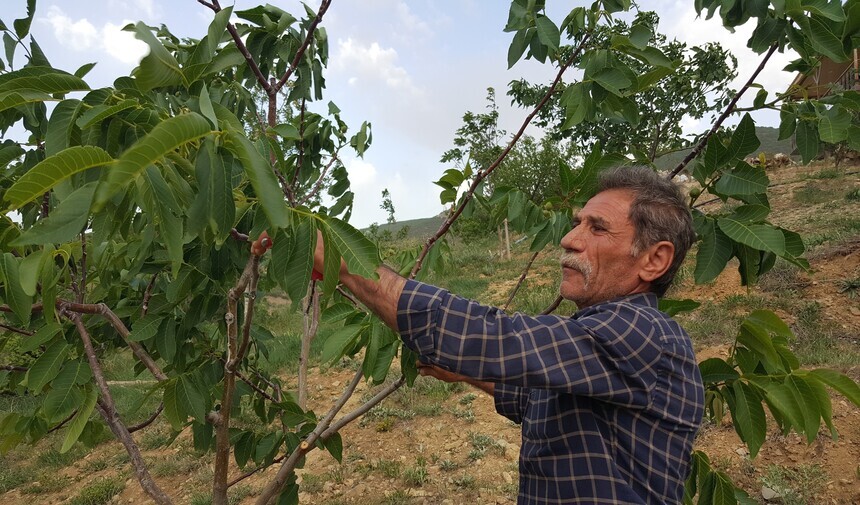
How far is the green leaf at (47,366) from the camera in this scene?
1586 millimetres

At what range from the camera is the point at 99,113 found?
858mm

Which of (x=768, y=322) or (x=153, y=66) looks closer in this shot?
(x=153, y=66)

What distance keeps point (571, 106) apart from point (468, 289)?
885 cm

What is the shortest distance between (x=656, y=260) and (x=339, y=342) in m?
0.90

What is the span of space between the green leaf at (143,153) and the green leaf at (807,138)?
1.78 metres

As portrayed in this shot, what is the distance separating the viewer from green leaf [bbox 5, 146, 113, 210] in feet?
2.31

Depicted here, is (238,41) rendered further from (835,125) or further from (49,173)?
(835,125)

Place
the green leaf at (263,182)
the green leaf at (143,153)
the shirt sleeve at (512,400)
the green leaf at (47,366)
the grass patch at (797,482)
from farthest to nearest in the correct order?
the grass patch at (797,482) → the shirt sleeve at (512,400) → the green leaf at (47,366) → the green leaf at (263,182) → the green leaf at (143,153)

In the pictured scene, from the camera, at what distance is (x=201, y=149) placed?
81 cm

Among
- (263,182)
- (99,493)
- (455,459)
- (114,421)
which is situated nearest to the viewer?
(263,182)

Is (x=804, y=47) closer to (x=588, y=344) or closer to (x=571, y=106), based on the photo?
(x=571, y=106)

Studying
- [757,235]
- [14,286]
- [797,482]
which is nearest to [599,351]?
[757,235]

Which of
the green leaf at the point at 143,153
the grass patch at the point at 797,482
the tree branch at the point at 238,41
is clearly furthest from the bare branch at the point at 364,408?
the grass patch at the point at 797,482

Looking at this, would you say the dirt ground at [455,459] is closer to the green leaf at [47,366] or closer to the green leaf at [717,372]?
the green leaf at [717,372]
